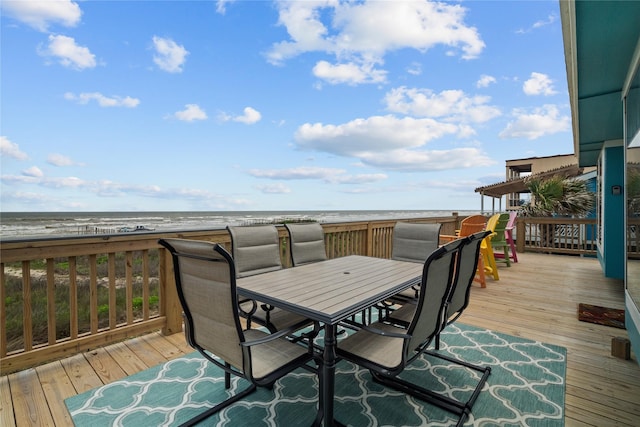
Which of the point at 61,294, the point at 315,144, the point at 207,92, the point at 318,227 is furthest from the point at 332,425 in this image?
the point at 315,144

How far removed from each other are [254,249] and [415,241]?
63.0 inches

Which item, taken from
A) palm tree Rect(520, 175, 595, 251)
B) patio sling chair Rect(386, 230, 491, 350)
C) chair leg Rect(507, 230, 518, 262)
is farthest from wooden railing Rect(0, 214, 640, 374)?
palm tree Rect(520, 175, 595, 251)

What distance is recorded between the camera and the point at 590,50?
86.5 inches

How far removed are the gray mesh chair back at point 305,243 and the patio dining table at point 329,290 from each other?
24 centimetres

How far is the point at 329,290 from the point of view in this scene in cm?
184

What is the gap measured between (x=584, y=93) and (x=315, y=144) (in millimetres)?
10353

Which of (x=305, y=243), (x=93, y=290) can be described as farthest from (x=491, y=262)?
(x=93, y=290)

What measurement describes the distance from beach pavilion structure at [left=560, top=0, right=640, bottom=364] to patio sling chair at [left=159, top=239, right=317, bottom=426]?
7.50 ft

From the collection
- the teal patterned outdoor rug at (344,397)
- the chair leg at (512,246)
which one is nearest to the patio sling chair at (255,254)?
the teal patterned outdoor rug at (344,397)

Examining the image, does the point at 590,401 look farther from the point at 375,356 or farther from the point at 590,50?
the point at 590,50

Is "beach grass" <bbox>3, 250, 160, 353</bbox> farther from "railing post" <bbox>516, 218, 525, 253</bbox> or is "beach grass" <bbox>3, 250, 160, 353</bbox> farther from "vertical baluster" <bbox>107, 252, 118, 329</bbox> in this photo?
"railing post" <bbox>516, 218, 525, 253</bbox>

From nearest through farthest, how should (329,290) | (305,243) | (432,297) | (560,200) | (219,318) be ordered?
(219,318), (432,297), (329,290), (305,243), (560,200)

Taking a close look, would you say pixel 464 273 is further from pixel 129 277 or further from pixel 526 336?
pixel 129 277

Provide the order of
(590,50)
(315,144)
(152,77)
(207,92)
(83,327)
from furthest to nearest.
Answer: (315,144)
(207,92)
(152,77)
(83,327)
(590,50)
